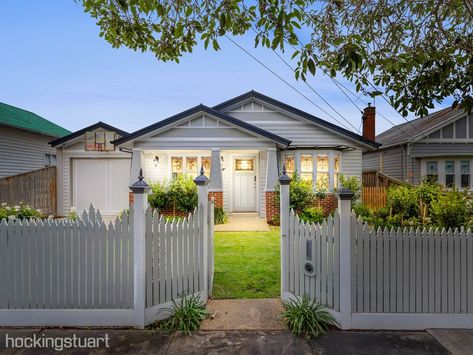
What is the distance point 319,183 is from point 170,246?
1069cm

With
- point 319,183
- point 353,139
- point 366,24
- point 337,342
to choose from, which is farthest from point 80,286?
point 353,139

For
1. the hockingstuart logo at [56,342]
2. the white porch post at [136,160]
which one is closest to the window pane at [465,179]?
the white porch post at [136,160]

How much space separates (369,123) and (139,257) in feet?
52.2

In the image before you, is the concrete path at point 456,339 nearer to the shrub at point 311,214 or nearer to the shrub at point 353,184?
the shrub at point 311,214

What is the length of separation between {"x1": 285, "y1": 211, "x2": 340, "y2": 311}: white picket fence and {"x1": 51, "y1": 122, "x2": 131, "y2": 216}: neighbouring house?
11.3 m

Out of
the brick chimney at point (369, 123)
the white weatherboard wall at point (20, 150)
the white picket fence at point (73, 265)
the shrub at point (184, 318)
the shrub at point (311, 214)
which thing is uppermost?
the brick chimney at point (369, 123)

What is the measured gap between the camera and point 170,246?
3.82m

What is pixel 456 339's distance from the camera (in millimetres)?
3299

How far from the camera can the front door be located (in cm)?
1360

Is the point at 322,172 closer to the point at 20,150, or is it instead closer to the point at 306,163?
the point at 306,163

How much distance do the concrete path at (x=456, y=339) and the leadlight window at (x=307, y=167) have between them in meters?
9.95

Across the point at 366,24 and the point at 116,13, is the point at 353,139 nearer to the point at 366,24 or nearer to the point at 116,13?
the point at 366,24

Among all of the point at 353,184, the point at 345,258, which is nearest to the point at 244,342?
the point at 345,258

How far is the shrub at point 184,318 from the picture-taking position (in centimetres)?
348
